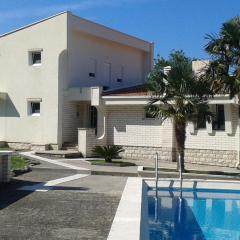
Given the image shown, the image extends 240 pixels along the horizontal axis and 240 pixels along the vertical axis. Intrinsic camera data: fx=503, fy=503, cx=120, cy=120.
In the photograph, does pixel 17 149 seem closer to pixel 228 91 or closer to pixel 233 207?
pixel 228 91

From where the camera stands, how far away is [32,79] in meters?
30.0

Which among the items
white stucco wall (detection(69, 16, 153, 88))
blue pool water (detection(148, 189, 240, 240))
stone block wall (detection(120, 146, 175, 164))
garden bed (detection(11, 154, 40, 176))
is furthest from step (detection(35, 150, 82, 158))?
blue pool water (detection(148, 189, 240, 240))

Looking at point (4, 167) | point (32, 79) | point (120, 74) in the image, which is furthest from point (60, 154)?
point (120, 74)

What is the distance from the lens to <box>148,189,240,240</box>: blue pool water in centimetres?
1195

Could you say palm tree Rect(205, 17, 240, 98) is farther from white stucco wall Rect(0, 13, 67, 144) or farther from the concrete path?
white stucco wall Rect(0, 13, 67, 144)

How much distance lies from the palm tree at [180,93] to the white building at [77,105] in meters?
4.30

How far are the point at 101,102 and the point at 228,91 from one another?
9.47 m

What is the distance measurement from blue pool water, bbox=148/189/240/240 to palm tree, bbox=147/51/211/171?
12.7 ft

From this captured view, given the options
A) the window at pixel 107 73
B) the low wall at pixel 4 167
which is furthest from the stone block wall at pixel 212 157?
the low wall at pixel 4 167

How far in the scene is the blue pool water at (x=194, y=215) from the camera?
470 inches

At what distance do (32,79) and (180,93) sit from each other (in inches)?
487

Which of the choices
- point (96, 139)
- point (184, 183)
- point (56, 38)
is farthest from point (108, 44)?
point (184, 183)

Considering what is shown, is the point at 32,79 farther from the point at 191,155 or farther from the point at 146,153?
the point at 191,155

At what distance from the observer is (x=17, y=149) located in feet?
99.1
